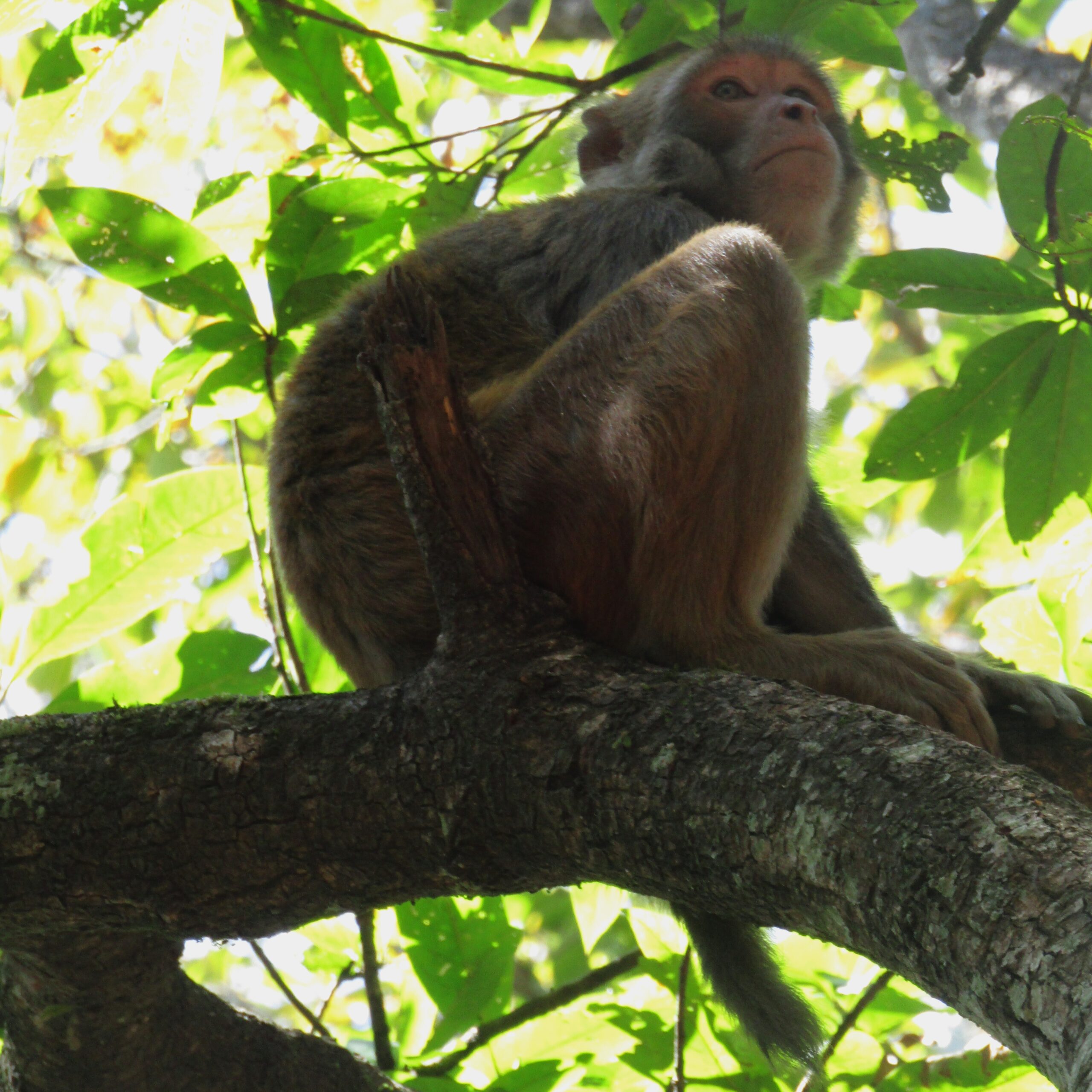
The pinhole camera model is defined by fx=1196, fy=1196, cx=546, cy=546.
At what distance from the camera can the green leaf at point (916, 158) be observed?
418 centimetres

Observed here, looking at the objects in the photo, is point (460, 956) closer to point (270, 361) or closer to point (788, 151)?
point (270, 361)

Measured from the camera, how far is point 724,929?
2652 millimetres

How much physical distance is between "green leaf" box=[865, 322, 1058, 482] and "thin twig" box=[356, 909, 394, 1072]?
1.97 m

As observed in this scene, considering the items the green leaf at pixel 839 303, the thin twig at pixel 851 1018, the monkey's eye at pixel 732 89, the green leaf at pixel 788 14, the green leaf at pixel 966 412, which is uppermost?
the monkey's eye at pixel 732 89

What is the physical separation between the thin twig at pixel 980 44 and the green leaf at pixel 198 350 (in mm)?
2959

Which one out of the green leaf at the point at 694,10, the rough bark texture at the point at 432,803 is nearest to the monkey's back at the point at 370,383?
the rough bark texture at the point at 432,803

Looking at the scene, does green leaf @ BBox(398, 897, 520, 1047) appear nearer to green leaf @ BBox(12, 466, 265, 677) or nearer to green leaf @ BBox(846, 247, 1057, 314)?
green leaf @ BBox(12, 466, 265, 677)

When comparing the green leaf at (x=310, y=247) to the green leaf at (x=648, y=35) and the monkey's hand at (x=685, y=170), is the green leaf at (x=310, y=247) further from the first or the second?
the green leaf at (x=648, y=35)

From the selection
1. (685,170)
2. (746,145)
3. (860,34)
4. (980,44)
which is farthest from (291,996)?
(980,44)

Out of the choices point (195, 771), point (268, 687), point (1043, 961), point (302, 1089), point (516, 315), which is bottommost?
point (302, 1089)

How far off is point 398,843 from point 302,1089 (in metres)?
0.99

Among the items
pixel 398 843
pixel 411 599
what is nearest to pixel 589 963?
pixel 411 599

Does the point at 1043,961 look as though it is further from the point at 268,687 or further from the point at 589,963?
the point at 589,963

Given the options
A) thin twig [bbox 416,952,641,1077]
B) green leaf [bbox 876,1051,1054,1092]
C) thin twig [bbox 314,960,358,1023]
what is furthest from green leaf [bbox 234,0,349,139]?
green leaf [bbox 876,1051,1054,1092]
